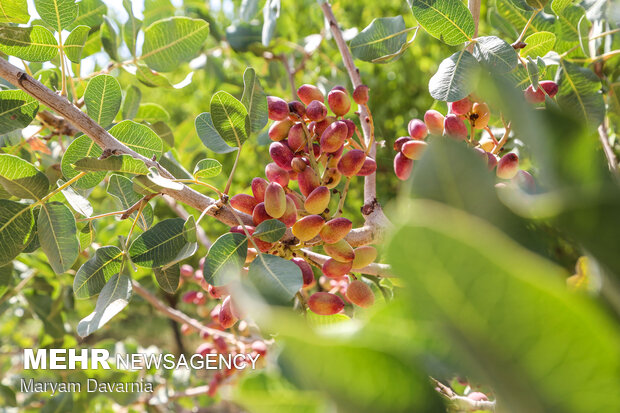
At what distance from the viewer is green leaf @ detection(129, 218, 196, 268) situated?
1.76 ft

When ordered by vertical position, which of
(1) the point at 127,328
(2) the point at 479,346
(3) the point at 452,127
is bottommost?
(1) the point at 127,328

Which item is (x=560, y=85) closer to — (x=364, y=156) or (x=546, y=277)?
(x=364, y=156)

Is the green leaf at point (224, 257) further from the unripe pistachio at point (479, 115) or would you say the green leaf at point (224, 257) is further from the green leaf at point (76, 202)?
the unripe pistachio at point (479, 115)

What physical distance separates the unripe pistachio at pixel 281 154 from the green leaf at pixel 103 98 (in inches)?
10.2

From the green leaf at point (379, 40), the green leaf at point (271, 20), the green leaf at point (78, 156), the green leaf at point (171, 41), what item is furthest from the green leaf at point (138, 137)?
the green leaf at point (271, 20)

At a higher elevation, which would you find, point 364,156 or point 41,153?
point 364,156

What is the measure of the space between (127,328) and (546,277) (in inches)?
182

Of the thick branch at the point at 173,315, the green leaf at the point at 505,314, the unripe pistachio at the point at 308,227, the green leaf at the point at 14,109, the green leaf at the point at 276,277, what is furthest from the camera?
the thick branch at the point at 173,315

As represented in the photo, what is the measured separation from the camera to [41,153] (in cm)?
97

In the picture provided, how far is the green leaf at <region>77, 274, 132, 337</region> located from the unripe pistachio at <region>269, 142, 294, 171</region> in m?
0.23

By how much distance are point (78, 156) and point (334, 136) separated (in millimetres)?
325

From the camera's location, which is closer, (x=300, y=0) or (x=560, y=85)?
(x=560, y=85)

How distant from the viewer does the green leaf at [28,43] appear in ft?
2.02

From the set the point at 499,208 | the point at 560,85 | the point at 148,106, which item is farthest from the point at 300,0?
the point at 499,208
